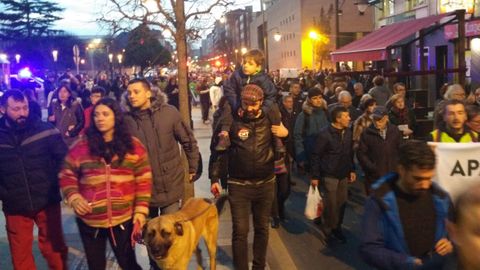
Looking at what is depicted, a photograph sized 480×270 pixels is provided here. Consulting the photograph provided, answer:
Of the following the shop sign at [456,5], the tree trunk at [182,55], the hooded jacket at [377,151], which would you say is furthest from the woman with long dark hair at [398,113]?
the shop sign at [456,5]

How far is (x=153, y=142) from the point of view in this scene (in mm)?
5391

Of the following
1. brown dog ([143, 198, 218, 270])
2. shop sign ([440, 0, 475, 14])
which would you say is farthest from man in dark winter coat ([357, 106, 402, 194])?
shop sign ([440, 0, 475, 14])

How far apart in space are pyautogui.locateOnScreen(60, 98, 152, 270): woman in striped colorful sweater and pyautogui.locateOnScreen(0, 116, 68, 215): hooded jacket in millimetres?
778

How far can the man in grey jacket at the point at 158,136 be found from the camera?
537 centimetres

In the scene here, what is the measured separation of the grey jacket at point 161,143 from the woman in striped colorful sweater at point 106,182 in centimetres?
70

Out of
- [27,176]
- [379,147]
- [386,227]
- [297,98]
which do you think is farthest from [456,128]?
[297,98]

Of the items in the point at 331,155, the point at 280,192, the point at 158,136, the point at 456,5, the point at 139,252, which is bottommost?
the point at 139,252

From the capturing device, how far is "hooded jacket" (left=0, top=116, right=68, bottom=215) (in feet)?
16.8

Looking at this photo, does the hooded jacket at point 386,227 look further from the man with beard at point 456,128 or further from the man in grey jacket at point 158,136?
the man with beard at point 456,128

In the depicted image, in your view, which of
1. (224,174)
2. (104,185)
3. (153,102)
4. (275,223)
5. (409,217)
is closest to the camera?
(409,217)

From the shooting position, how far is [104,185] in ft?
14.6

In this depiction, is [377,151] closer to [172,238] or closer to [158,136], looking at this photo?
[158,136]

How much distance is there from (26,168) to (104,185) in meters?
1.08

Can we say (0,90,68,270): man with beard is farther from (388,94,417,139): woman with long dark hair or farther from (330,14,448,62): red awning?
(330,14,448,62): red awning
